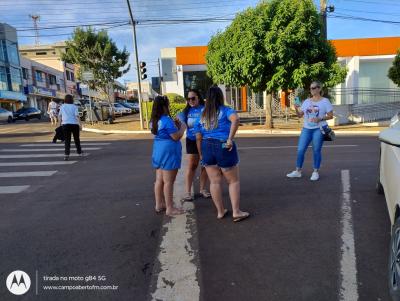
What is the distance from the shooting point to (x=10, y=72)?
46.8 meters

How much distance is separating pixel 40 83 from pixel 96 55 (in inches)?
1260

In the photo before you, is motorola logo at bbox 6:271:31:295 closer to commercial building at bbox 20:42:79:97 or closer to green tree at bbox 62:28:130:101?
green tree at bbox 62:28:130:101

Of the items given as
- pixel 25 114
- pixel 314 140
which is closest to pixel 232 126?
pixel 314 140

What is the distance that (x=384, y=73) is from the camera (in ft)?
89.5

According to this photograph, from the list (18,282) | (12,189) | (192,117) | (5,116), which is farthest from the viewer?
(5,116)

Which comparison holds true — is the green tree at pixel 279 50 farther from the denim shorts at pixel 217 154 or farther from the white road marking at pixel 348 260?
the denim shorts at pixel 217 154

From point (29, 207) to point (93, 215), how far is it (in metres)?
1.23

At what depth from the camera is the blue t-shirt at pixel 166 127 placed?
4520 millimetres

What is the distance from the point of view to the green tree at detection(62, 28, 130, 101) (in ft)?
93.9

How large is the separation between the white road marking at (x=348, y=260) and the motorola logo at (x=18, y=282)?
8.58 feet

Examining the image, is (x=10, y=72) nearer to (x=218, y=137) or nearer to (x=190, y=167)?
(x=190, y=167)

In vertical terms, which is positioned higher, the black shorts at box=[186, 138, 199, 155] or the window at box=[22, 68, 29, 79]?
the window at box=[22, 68, 29, 79]

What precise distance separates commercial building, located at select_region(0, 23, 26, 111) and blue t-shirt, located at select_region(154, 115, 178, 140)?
45076 millimetres

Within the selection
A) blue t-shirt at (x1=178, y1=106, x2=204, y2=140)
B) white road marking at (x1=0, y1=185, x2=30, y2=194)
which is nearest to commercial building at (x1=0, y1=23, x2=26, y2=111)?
white road marking at (x1=0, y1=185, x2=30, y2=194)
